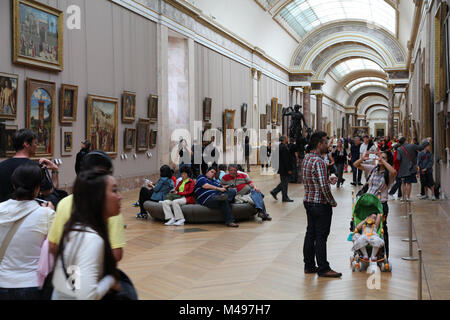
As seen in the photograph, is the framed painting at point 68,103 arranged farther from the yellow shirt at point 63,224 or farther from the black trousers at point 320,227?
the yellow shirt at point 63,224

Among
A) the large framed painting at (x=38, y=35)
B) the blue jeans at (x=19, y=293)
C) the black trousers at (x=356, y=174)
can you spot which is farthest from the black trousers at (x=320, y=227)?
the black trousers at (x=356, y=174)

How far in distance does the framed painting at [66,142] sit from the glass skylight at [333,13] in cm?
2353

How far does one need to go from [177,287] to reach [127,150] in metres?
10.5

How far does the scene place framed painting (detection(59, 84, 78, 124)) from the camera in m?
12.0

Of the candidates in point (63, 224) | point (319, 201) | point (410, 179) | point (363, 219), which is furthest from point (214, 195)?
point (63, 224)

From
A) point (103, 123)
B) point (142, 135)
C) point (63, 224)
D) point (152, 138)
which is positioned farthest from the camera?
point (152, 138)

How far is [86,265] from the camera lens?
219 cm

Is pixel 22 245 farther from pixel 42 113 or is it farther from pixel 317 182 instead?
pixel 42 113

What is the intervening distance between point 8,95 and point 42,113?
3.89 ft

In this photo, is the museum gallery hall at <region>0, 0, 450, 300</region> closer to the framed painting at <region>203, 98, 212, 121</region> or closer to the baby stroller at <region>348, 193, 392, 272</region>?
the baby stroller at <region>348, 193, 392, 272</region>

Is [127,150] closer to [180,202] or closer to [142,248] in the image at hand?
[180,202]

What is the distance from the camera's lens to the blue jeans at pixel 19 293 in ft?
10.3

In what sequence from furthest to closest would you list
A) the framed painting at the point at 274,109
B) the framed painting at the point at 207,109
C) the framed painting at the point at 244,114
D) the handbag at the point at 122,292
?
the framed painting at the point at 274,109
the framed painting at the point at 244,114
the framed painting at the point at 207,109
the handbag at the point at 122,292

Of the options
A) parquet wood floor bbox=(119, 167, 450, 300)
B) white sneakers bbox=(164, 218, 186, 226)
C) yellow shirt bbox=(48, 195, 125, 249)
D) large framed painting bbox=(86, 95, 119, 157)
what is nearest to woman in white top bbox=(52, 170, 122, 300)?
yellow shirt bbox=(48, 195, 125, 249)
